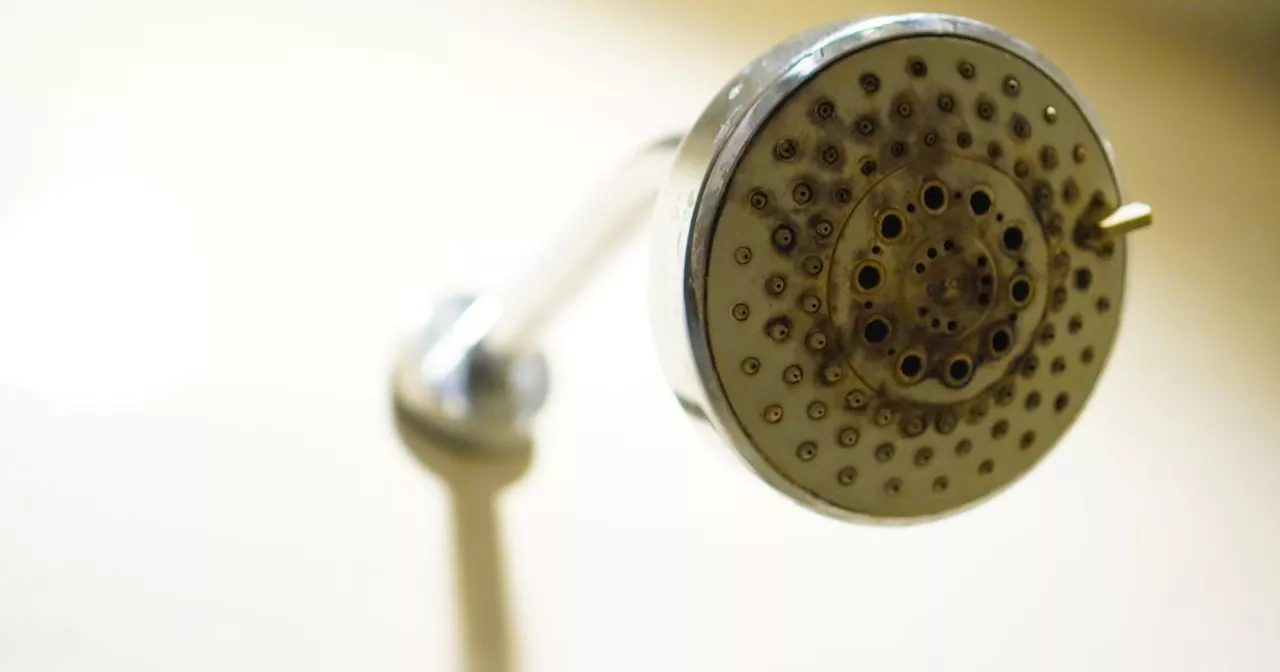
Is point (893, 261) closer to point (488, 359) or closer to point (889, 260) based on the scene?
point (889, 260)

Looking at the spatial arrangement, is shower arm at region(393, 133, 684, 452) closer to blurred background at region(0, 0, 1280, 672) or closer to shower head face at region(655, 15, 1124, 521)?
blurred background at region(0, 0, 1280, 672)

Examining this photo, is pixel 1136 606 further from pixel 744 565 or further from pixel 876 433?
pixel 876 433

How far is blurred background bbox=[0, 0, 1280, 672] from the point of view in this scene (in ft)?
1.46

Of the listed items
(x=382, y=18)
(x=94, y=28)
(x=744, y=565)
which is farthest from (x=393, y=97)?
(x=744, y=565)

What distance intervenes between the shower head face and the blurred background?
0.14 feet

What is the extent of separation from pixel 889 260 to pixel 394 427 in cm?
31

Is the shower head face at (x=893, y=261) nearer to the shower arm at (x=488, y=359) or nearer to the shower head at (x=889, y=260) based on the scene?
the shower head at (x=889, y=260)

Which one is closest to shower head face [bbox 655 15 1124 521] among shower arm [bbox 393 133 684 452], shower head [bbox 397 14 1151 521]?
shower head [bbox 397 14 1151 521]

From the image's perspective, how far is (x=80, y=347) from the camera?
449mm

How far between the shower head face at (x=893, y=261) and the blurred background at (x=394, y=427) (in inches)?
1.7

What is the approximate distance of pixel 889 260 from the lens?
31cm

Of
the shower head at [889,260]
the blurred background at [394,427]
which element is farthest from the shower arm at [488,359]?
the shower head at [889,260]

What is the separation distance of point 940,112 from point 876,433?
0.11 meters

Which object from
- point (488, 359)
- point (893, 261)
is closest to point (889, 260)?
point (893, 261)
